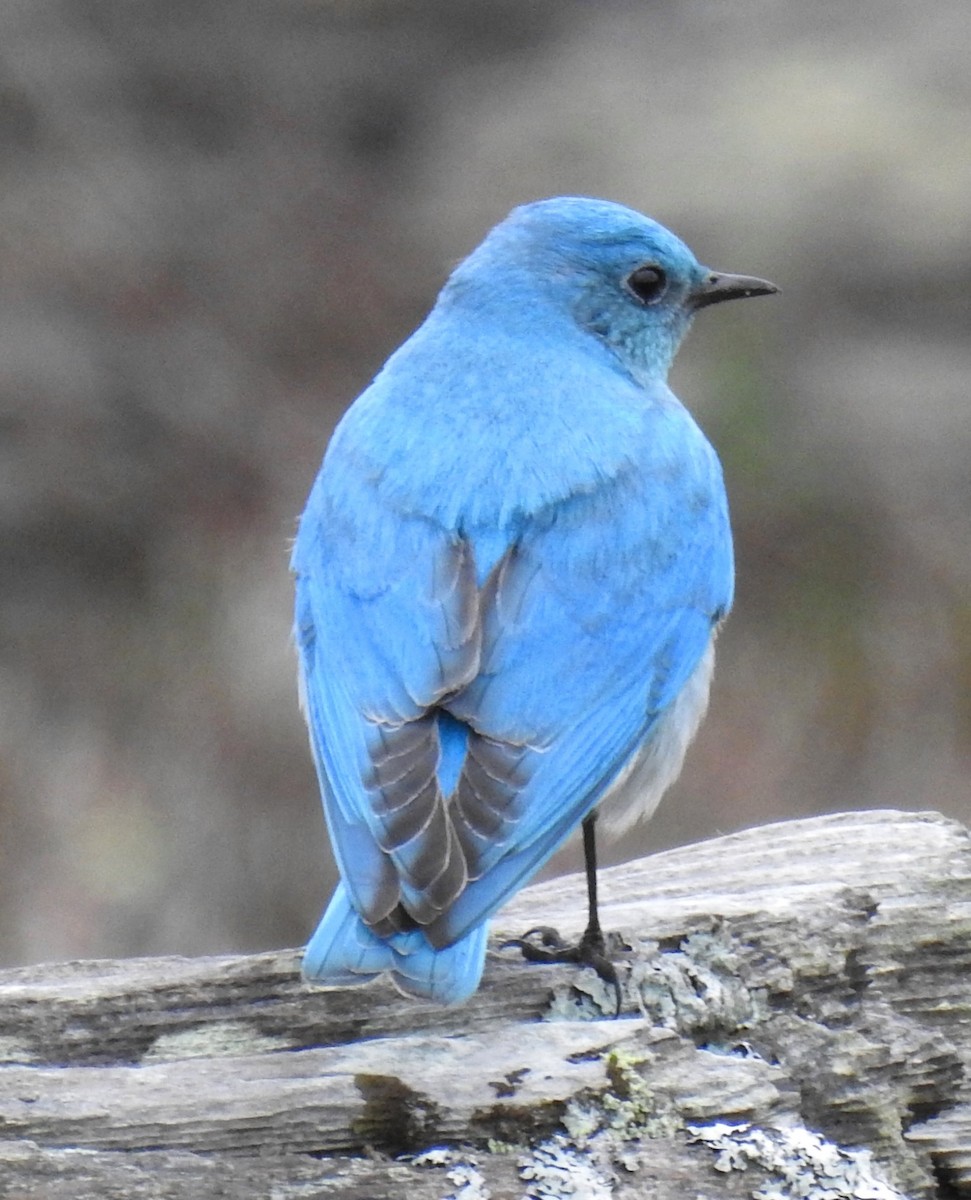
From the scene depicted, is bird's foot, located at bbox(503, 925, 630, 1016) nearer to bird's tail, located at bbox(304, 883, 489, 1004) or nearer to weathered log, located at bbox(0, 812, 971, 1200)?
weathered log, located at bbox(0, 812, 971, 1200)

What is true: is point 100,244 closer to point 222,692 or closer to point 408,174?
point 408,174

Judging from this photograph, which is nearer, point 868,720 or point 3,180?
point 868,720

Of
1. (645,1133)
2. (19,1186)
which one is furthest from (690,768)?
(19,1186)

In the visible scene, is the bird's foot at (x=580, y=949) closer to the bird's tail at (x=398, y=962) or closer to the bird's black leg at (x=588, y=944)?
the bird's black leg at (x=588, y=944)

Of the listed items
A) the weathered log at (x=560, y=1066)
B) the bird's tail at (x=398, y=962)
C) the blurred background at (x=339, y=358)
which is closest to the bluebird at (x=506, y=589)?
the bird's tail at (x=398, y=962)

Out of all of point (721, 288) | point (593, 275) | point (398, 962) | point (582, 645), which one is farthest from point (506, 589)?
point (721, 288)

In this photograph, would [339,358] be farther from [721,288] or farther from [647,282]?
[647,282]
